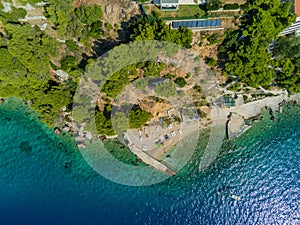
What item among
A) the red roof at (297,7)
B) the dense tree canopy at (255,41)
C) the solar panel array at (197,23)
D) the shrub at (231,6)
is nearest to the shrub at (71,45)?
the solar panel array at (197,23)

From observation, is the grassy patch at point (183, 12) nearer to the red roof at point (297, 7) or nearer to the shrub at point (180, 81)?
the shrub at point (180, 81)

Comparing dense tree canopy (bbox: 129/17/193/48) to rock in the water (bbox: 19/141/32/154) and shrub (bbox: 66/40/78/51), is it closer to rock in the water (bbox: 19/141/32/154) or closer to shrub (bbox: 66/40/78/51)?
shrub (bbox: 66/40/78/51)

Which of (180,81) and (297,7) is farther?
(180,81)

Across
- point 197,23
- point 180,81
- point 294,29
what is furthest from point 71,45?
point 294,29

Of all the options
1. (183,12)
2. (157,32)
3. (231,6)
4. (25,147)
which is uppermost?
(231,6)

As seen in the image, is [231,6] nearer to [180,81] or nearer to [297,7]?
[297,7]

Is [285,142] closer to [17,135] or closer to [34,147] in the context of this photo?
[34,147]
